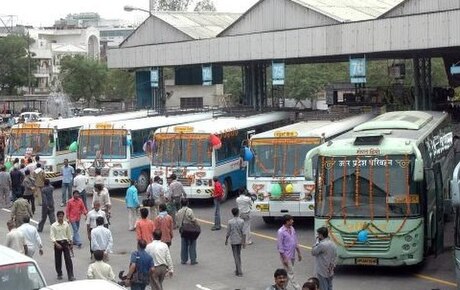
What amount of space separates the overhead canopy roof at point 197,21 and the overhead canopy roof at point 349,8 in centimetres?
729

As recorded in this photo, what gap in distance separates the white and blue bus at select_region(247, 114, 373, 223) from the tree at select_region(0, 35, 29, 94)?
64838mm

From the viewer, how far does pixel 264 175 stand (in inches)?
884

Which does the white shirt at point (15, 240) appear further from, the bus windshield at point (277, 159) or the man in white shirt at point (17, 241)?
the bus windshield at point (277, 159)

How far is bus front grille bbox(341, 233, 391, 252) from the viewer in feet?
54.4

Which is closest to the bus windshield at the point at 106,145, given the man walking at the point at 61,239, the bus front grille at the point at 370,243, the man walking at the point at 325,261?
the man walking at the point at 61,239

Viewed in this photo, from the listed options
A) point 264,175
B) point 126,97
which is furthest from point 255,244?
point 126,97

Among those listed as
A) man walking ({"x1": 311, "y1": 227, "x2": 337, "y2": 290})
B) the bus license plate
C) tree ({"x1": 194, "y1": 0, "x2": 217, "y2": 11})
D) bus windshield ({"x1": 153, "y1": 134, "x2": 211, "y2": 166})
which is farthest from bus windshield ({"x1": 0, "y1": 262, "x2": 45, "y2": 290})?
tree ({"x1": 194, "y1": 0, "x2": 217, "y2": 11})

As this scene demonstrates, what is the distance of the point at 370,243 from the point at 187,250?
13.6ft

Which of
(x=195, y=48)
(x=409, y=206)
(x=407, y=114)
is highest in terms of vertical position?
(x=195, y=48)

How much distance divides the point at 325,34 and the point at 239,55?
5674 mm

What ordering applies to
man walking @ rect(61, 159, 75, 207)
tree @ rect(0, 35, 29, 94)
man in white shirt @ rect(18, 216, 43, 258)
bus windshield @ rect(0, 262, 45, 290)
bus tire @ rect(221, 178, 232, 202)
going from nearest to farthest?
1. bus windshield @ rect(0, 262, 45, 290)
2. man in white shirt @ rect(18, 216, 43, 258)
3. man walking @ rect(61, 159, 75, 207)
4. bus tire @ rect(221, 178, 232, 202)
5. tree @ rect(0, 35, 29, 94)

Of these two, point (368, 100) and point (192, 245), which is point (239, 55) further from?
point (192, 245)

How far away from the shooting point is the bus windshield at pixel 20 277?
38.9ft

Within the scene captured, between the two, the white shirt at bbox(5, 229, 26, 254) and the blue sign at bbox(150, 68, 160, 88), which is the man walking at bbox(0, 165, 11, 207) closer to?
the white shirt at bbox(5, 229, 26, 254)
